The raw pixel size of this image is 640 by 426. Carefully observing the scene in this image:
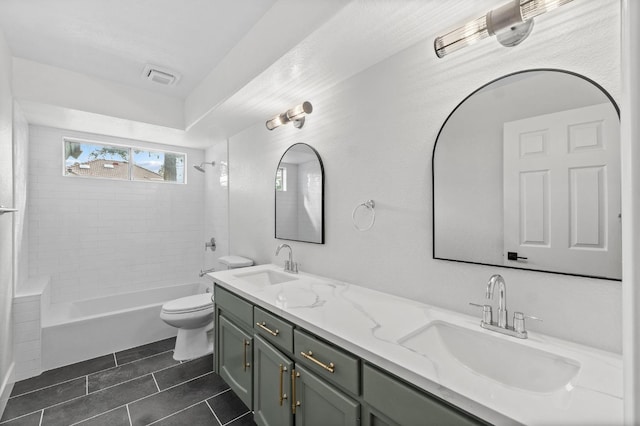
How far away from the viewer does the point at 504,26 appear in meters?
1.07

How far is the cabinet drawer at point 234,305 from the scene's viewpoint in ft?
5.78

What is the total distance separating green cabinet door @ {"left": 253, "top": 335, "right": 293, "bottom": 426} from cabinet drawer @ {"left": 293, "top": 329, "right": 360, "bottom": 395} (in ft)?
0.46

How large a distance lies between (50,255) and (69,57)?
2.08 metres

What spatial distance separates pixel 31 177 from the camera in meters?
3.02

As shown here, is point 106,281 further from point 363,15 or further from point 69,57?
point 363,15

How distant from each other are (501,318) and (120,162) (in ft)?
13.7

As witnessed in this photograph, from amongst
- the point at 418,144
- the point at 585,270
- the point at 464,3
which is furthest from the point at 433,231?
the point at 464,3

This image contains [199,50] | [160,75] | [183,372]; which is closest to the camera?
[199,50]

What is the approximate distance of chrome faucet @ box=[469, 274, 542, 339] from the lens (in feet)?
3.53

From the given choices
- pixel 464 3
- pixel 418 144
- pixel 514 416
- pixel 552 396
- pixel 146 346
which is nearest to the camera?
pixel 514 416

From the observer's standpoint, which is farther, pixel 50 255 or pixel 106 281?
pixel 106 281

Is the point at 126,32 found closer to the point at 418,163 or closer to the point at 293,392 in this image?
the point at 418,163

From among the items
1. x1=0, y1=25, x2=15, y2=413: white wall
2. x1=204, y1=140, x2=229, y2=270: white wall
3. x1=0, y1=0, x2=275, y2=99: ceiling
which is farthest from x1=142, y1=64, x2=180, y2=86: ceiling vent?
x1=204, y1=140, x2=229, y2=270: white wall

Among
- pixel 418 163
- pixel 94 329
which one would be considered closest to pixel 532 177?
pixel 418 163
